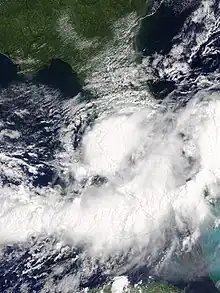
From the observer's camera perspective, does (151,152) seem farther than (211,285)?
Yes

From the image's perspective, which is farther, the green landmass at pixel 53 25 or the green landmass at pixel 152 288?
the green landmass at pixel 53 25

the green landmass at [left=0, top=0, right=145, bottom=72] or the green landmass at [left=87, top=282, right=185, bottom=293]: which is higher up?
the green landmass at [left=0, top=0, right=145, bottom=72]

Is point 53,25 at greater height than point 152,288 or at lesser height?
greater

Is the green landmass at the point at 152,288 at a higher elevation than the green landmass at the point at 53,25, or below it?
below

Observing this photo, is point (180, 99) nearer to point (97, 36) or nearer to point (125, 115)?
point (125, 115)

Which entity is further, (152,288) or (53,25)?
(53,25)

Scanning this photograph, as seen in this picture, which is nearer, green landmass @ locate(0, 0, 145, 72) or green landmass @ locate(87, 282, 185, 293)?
green landmass @ locate(87, 282, 185, 293)

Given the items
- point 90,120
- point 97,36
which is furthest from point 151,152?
point 97,36

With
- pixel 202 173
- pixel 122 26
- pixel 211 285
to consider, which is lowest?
pixel 211 285
